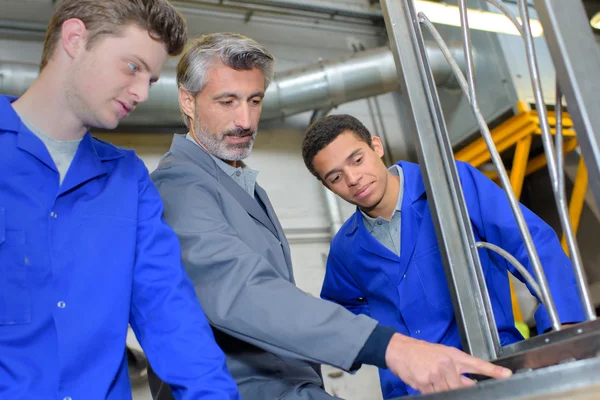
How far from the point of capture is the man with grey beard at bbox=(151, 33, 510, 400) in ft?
3.90

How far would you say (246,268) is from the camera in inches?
52.1

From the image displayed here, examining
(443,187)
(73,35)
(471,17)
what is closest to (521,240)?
(443,187)

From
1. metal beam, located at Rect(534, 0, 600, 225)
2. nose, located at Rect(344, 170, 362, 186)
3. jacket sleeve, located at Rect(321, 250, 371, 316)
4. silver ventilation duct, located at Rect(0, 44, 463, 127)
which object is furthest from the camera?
silver ventilation duct, located at Rect(0, 44, 463, 127)

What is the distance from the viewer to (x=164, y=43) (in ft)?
4.61

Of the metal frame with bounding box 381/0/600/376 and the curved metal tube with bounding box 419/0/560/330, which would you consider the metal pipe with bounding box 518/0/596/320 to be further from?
the curved metal tube with bounding box 419/0/560/330

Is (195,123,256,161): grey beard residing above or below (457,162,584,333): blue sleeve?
above

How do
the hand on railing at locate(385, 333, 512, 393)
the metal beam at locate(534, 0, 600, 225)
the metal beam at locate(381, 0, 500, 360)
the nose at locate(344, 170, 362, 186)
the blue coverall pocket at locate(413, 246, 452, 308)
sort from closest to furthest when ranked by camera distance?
the metal beam at locate(534, 0, 600, 225) < the hand on railing at locate(385, 333, 512, 393) < the metal beam at locate(381, 0, 500, 360) < the blue coverall pocket at locate(413, 246, 452, 308) < the nose at locate(344, 170, 362, 186)

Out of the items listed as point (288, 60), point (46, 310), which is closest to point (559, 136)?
point (46, 310)

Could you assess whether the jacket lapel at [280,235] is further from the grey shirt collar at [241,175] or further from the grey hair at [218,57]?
the grey hair at [218,57]

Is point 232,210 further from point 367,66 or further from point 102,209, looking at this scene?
point 367,66

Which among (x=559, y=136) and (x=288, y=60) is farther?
(x=288, y=60)

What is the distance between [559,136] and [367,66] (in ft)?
10.9

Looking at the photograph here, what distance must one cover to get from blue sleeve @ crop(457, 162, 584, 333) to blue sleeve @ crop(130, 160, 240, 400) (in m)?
0.91

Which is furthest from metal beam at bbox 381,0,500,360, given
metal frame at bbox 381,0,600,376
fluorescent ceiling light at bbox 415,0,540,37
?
fluorescent ceiling light at bbox 415,0,540,37
